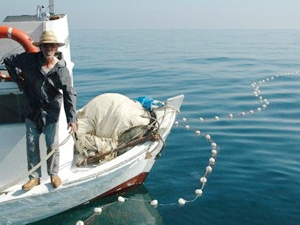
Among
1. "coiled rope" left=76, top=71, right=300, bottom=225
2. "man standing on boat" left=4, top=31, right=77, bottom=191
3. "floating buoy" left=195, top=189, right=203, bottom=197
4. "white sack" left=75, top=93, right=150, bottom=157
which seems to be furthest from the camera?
"white sack" left=75, top=93, right=150, bottom=157

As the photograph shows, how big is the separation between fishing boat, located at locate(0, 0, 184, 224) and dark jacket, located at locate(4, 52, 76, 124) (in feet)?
1.03

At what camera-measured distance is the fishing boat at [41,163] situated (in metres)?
5.45

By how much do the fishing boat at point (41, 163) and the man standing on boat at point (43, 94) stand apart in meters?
0.19

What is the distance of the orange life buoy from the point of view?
4.96 m

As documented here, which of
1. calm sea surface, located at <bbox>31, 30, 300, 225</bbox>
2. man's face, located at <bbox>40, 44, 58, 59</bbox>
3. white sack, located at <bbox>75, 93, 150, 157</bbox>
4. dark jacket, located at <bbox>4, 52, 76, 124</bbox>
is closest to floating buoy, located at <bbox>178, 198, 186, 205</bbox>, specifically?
calm sea surface, located at <bbox>31, 30, 300, 225</bbox>

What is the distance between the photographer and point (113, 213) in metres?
6.76

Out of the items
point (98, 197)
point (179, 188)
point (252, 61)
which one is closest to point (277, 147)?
point (179, 188)

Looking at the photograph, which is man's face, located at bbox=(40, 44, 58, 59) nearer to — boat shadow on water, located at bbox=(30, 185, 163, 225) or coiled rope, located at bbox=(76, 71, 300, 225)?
coiled rope, located at bbox=(76, 71, 300, 225)

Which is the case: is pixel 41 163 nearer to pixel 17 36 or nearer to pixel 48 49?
pixel 48 49

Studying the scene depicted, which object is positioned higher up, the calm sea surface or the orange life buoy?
the orange life buoy

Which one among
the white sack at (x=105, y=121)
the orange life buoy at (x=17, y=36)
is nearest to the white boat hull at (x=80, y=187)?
the white sack at (x=105, y=121)

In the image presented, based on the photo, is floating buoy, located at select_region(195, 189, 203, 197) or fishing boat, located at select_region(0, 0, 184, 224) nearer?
fishing boat, located at select_region(0, 0, 184, 224)

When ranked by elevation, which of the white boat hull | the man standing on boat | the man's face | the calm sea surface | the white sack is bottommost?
the calm sea surface

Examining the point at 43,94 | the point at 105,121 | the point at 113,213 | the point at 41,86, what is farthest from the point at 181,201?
the point at 41,86
